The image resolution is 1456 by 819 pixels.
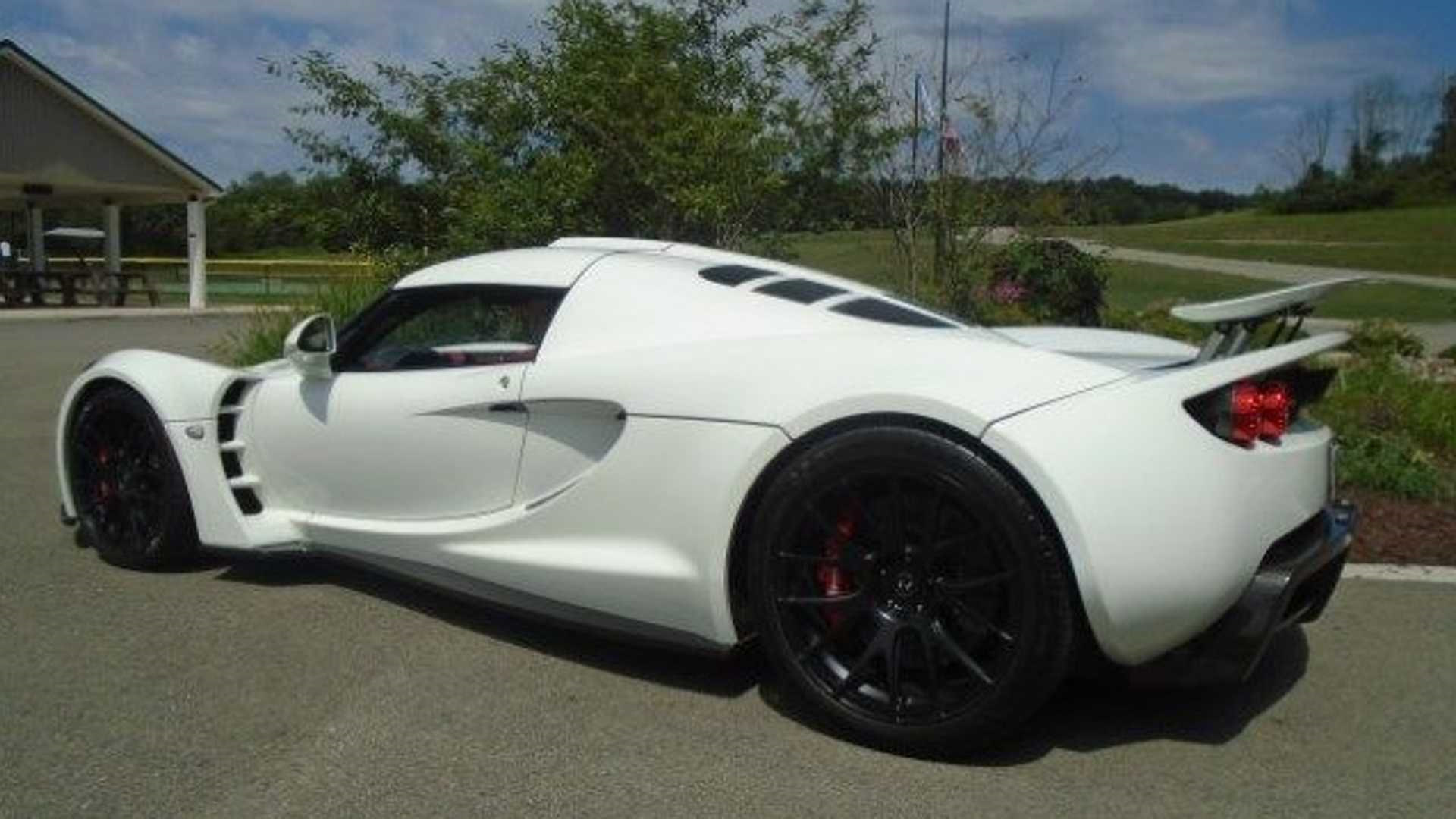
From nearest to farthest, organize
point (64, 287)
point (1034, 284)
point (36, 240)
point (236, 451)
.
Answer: point (236, 451) < point (1034, 284) < point (64, 287) < point (36, 240)

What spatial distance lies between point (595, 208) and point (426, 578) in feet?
16.5

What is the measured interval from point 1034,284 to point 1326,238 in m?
54.9

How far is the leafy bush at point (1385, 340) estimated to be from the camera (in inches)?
436

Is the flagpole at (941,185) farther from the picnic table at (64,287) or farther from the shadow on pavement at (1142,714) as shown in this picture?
the picnic table at (64,287)

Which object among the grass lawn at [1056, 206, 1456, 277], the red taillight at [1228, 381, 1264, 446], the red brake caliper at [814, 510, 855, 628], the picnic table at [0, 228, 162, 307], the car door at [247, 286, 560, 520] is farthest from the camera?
the grass lawn at [1056, 206, 1456, 277]

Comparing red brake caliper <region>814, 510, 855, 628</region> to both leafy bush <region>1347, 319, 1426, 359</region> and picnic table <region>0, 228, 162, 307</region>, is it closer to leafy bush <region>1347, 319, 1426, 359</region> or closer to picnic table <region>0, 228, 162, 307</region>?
leafy bush <region>1347, 319, 1426, 359</region>

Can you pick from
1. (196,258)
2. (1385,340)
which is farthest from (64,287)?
(1385,340)

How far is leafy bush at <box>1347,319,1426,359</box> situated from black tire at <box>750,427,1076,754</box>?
873 cm

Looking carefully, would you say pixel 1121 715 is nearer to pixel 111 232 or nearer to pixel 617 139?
pixel 617 139

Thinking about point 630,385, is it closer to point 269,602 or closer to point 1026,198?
point 269,602

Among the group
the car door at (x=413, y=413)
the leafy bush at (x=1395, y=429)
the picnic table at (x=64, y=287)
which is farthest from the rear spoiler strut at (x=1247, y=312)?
the picnic table at (x=64, y=287)

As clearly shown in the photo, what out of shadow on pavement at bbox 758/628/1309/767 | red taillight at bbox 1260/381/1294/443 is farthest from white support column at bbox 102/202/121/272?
red taillight at bbox 1260/381/1294/443

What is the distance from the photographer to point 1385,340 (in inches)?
450

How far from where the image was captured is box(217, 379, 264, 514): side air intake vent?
4.69 m
